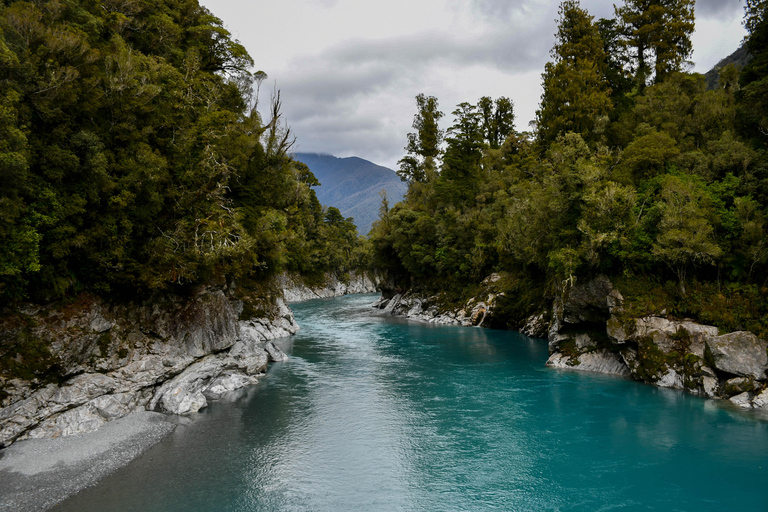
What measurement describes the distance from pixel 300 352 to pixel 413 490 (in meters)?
22.8

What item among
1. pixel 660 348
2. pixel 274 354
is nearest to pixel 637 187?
pixel 660 348

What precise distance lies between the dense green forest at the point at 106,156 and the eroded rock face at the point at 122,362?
135 centimetres

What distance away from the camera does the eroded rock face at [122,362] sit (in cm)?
1677

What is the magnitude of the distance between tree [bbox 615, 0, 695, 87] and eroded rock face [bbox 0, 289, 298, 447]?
149 feet

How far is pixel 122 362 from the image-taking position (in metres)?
20.5

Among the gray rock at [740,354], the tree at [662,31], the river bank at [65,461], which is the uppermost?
the tree at [662,31]

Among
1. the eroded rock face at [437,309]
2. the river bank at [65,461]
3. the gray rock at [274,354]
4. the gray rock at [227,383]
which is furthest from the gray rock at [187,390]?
the eroded rock face at [437,309]

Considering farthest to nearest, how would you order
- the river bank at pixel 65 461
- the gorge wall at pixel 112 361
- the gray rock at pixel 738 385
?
the gray rock at pixel 738 385, the gorge wall at pixel 112 361, the river bank at pixel 65 461

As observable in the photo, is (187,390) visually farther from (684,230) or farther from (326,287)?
(326,287)

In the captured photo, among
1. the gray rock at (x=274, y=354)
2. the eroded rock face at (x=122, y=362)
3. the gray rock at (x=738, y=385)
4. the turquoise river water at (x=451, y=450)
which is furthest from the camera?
the gray rock at (x=274, y=354)

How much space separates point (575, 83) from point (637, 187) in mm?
16572

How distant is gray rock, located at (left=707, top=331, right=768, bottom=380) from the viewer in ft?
66.3

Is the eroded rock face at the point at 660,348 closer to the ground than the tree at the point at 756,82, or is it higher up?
closer to the ground

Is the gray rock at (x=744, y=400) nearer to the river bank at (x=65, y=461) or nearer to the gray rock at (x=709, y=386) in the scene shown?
the gray rock at (x=709, y=386)
